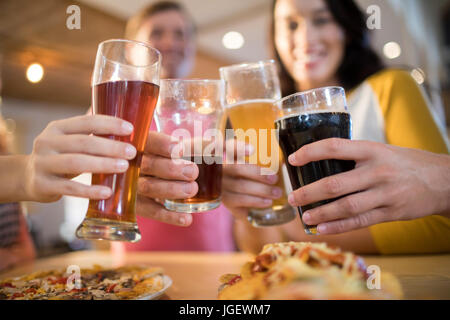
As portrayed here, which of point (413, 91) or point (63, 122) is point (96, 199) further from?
point (413, 91)

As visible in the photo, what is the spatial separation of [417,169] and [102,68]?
61 cm

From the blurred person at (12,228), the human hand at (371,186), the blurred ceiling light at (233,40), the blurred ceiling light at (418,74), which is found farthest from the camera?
the blurred ceiling light at (233,40)

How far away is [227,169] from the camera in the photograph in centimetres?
85

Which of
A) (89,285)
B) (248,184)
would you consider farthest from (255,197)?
(89,285)

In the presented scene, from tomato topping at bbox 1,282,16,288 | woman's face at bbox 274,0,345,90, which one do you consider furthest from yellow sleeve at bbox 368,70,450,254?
tomato topping at bbox 1,282,16,288

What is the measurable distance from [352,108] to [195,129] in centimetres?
63

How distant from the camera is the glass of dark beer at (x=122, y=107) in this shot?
0.56 metres

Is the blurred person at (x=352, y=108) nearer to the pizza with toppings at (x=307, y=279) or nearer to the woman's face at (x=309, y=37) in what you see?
the woman's face at (x=309, y=37)

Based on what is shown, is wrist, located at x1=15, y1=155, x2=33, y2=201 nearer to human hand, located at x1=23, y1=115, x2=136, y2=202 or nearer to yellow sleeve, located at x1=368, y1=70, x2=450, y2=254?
human hand, located at x1=23, y1=115, x2=136, y2=202

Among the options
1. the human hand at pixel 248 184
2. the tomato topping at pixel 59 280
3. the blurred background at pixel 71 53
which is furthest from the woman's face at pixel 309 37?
the tomato topping at pixel 59 280

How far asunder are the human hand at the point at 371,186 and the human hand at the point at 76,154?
32cm

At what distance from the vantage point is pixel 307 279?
1.41 ft
